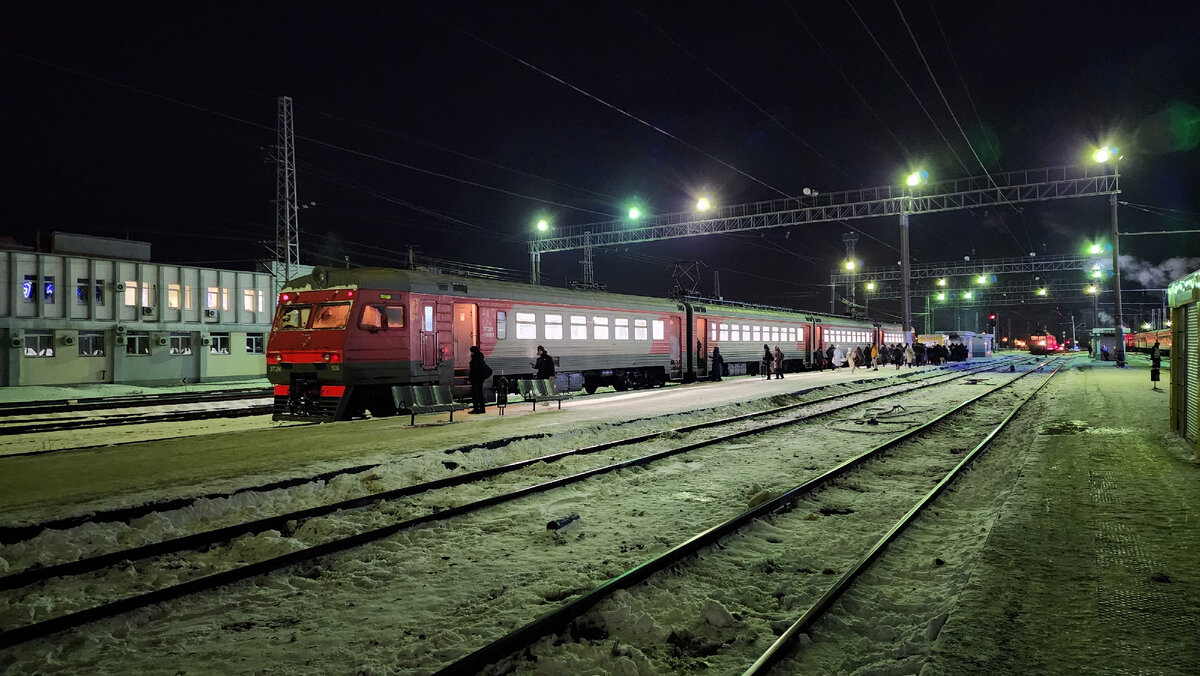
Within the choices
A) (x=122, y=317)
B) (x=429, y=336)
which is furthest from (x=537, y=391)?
(x=122, y=317)

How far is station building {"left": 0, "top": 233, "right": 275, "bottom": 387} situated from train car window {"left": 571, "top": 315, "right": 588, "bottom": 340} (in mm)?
25030

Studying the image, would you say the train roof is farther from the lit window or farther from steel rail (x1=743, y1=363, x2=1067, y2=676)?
the lit window

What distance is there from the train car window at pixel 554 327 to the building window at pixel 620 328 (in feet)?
9.36

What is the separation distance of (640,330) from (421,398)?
11.5 m

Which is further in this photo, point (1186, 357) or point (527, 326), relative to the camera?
point (527, 326)

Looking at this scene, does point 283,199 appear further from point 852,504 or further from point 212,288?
point 852,504

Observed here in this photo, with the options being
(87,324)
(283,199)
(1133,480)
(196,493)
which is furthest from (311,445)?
(87,324)

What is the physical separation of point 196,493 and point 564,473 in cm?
452

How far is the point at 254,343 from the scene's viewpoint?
38812 mm

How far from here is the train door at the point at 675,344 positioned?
26.3 m

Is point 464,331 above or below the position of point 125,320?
below

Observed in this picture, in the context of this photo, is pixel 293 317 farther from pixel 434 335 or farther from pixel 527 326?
pixel 527 326

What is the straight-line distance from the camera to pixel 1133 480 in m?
8.52

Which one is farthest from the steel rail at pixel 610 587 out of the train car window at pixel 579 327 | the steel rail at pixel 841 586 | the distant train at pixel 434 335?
the train car window at pixel 579 327
